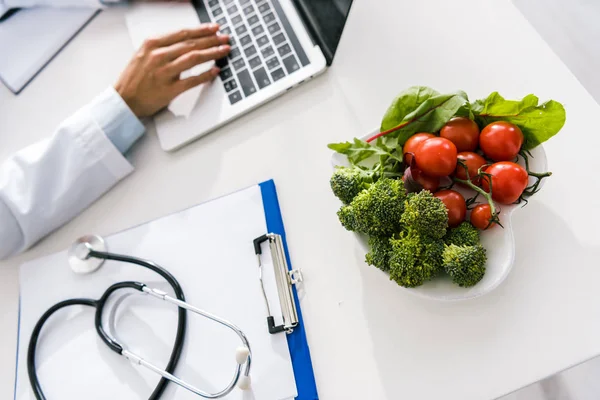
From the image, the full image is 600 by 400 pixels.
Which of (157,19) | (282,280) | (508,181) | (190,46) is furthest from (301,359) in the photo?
(157,19)

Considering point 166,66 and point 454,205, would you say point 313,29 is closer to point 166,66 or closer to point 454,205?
point 166,66

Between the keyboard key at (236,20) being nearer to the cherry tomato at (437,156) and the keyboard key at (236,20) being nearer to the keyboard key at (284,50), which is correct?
the keyboard key at (284,50)

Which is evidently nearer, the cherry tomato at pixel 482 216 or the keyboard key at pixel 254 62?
the cherry tomato at pixel 482 216

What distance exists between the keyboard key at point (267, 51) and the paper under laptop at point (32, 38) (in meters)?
0.39

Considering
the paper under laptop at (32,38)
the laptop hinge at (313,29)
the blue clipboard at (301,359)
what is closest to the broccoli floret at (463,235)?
the blue clipboard at (301,359)

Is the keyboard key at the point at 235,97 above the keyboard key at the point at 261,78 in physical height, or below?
above

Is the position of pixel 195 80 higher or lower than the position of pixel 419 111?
higher

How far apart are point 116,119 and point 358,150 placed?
0.40m

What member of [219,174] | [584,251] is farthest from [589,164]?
[219,174]

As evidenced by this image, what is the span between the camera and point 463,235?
462 mm

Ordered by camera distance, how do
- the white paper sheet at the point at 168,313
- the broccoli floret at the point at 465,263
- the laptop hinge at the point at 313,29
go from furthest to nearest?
the laptop hinge at the point at 313,29
the white paper sheet at the point at 168,313
the broccoli floret at the point at 465,263

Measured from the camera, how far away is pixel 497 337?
0.50m

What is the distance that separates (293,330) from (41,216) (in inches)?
17.0

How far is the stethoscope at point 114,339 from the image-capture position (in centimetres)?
50
